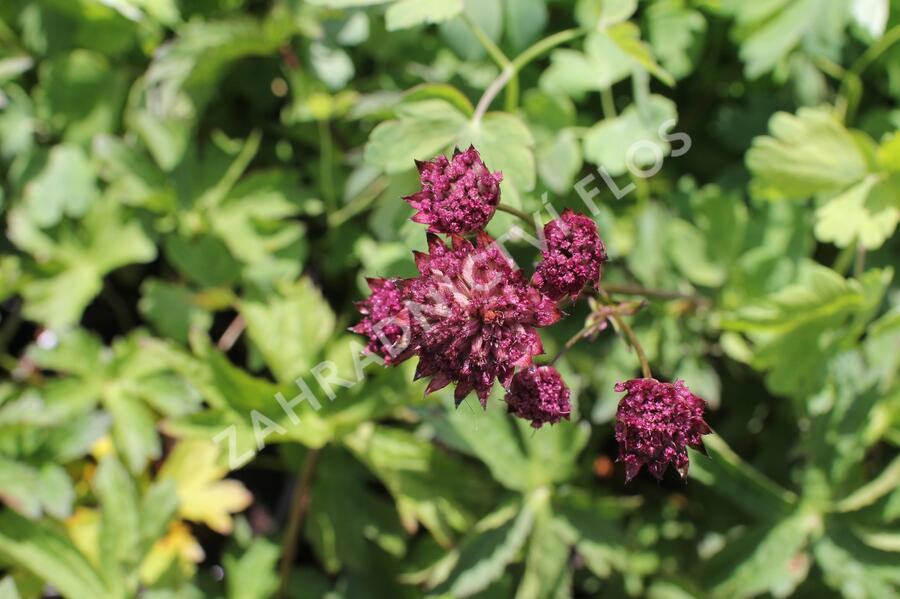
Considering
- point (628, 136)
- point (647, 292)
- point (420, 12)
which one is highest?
point (420, 12)

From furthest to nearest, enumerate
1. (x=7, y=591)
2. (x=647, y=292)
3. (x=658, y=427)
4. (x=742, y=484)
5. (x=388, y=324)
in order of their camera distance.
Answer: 1. (x=742, y=484)
2. (x=7, y=591)
3. (x=647, y=292)
4. (x=388, y=324)
5. (x=658, y=427)

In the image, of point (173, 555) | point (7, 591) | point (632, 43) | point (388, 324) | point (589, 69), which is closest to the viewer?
point (388, 324)

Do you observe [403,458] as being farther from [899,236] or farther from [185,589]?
[899,236]

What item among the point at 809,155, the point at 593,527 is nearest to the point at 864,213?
the point at 809,155

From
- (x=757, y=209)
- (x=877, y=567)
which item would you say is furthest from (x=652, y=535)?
(x=757, y=209)

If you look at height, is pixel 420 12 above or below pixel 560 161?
above

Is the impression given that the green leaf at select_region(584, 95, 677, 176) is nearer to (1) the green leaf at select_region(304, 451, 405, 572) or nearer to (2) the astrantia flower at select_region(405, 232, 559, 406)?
→ (2) the astrantia flower at select_region(405, 232, 559, 406)

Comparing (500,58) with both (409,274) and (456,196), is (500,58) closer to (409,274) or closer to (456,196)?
(409,274)
